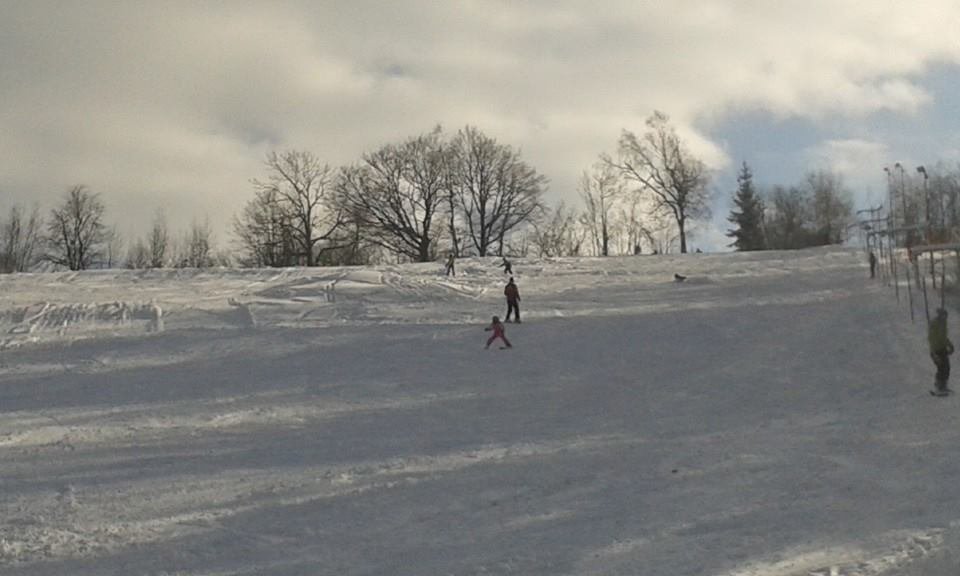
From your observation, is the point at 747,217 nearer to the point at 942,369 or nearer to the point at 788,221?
the point at 788,221

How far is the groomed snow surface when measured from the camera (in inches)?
396

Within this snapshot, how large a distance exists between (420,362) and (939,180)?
190 ft

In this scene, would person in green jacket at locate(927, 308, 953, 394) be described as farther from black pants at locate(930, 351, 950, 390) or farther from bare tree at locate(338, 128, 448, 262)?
bare tree at locate(338, 128, 448, 262)

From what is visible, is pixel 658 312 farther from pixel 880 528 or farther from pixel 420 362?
pixel 880 528

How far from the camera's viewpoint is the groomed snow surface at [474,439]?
1005 centimetres

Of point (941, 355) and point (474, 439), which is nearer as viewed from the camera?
point (474, 439)

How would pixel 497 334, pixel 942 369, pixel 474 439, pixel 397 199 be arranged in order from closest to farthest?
1. pixel 474 439
2. pixel 942 369
3. pixel 497 334
4. pixel 397 199

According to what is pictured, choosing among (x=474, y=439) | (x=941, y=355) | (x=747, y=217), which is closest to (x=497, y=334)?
(x=474, y=439)

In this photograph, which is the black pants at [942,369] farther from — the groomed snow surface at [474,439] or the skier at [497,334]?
the skier at [497,334]

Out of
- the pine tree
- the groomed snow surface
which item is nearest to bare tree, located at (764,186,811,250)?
the pine tree

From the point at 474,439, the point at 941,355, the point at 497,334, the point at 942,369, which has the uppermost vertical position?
the point at 497,334

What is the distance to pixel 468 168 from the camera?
3260 inches

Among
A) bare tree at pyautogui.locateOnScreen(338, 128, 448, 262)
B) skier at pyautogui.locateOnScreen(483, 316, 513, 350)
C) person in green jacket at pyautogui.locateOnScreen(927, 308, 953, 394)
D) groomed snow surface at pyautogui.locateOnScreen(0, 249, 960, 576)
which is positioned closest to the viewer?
groomed snow surface at pyautogui.locateOnScreen(0, 249, 960, 576)

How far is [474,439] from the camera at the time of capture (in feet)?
51.1
